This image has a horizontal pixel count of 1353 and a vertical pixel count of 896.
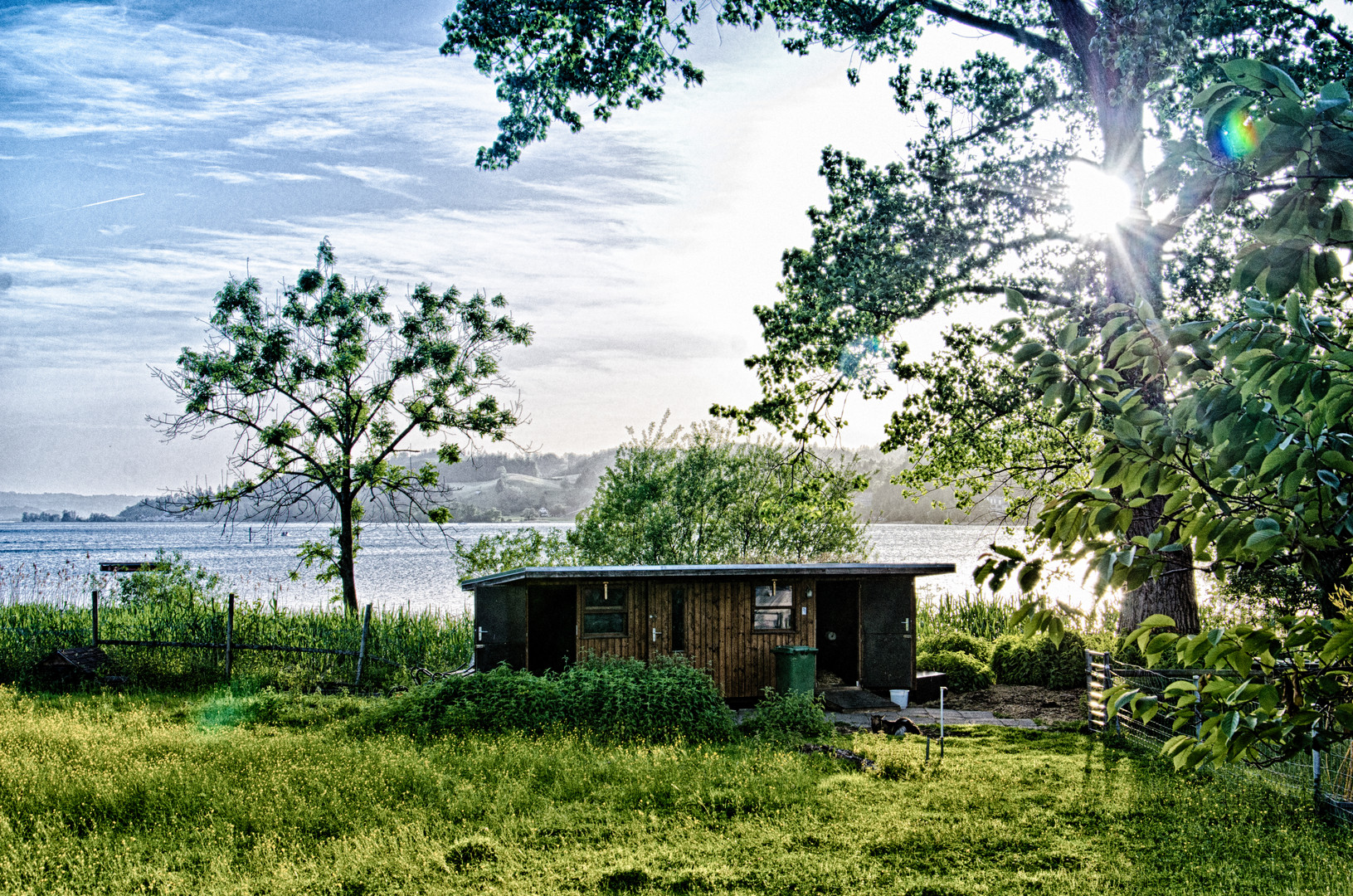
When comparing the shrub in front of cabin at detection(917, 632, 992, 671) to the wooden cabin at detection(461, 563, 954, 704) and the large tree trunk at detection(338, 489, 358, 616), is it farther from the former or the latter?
the large tree trunk at detection(338, 489, 358, 616)

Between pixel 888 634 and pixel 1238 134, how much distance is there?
17.3 meters

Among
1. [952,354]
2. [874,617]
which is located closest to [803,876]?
[874,617]

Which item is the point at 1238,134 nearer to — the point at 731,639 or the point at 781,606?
the point at 731,639

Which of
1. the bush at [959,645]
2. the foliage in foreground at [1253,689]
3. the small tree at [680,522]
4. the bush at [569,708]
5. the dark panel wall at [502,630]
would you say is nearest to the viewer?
the foliage in foreground at [1253,689]

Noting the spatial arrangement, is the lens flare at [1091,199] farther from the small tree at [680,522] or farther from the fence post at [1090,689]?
the small tree at [680,522]

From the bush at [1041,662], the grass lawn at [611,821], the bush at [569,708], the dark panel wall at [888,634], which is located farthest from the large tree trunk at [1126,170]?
the bush at [569,708]

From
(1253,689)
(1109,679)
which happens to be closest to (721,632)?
(1109,679)

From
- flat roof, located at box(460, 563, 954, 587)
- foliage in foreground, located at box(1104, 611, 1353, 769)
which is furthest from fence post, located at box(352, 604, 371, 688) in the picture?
foliage in foreground, located at box(1104, 611, 1353, 769)

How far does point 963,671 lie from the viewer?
19.5 meters

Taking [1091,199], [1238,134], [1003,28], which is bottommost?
[1238,134]

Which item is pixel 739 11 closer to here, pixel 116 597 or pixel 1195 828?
pixel 1195 828

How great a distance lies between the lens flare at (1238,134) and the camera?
6.57 feet

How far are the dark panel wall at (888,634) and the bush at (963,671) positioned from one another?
1534 mm

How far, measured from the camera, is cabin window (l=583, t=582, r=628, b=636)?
1720cm
